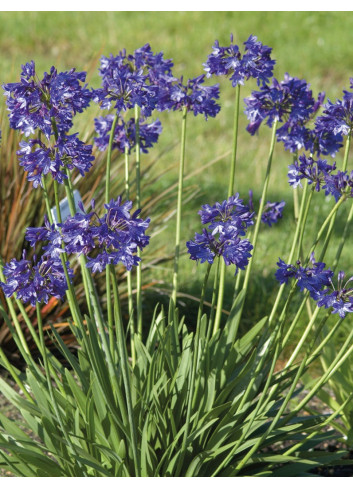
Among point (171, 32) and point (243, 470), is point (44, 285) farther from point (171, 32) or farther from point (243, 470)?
point (171, 32)

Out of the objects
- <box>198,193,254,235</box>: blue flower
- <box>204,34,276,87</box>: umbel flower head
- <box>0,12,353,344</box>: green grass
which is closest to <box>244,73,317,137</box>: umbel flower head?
<box>204,34,276,87</box>: umbel flower head

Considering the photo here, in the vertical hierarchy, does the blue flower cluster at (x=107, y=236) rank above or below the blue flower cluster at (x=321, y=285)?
above

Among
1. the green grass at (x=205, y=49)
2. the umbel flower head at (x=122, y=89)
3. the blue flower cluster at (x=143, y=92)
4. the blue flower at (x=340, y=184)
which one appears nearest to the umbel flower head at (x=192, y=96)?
the blue flower cluster at (x=143, y=92)

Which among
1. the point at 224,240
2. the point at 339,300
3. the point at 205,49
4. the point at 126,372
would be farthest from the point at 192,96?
the point at 205,49

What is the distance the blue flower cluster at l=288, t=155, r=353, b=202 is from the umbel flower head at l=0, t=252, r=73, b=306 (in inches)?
33.3

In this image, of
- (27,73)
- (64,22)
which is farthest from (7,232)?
(64,22)

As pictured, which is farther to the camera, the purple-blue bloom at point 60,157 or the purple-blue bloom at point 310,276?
the purple-blue bloom at point 310,276

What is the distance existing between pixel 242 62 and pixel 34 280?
1.03 meters

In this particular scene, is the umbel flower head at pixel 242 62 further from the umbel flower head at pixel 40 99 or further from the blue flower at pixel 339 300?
the blue flower at pixel 339 300

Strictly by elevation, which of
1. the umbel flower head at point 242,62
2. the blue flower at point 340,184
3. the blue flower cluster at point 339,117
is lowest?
the blue flower at point 340,184

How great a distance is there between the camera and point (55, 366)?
2.70 metres

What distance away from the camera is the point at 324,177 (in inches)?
93.4

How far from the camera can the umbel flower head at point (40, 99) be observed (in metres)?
2.07

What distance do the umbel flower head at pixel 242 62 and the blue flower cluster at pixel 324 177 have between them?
0.33 m
